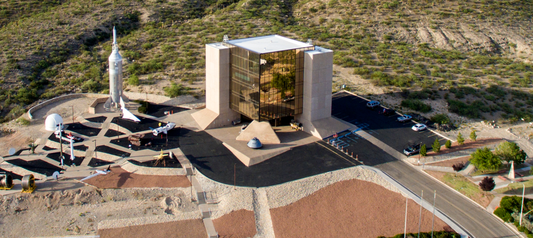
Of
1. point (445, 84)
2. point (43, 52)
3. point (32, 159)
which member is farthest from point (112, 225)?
point (43, 52)

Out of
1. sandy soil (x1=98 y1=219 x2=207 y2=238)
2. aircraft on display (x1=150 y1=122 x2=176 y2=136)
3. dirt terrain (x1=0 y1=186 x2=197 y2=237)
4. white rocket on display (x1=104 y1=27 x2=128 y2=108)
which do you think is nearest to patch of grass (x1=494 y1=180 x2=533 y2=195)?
sandy soil (x1=98 y1=219 x2=207 y2=238)

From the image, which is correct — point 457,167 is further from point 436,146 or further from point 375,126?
point 375,126

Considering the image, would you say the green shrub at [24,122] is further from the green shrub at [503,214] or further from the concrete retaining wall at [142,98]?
the green shrub at [503,214]

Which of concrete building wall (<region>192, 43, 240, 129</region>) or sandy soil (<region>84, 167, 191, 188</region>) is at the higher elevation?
concrete building wall (<region>192, 43, 240, 129</region>)

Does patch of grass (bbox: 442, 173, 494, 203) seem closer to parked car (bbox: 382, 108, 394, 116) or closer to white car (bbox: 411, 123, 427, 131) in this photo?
white car (bbox: 411, 123, 427, 131)

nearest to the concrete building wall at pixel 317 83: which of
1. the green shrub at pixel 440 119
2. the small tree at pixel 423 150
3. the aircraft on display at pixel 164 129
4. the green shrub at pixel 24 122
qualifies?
the small tree at pixel 423 150
